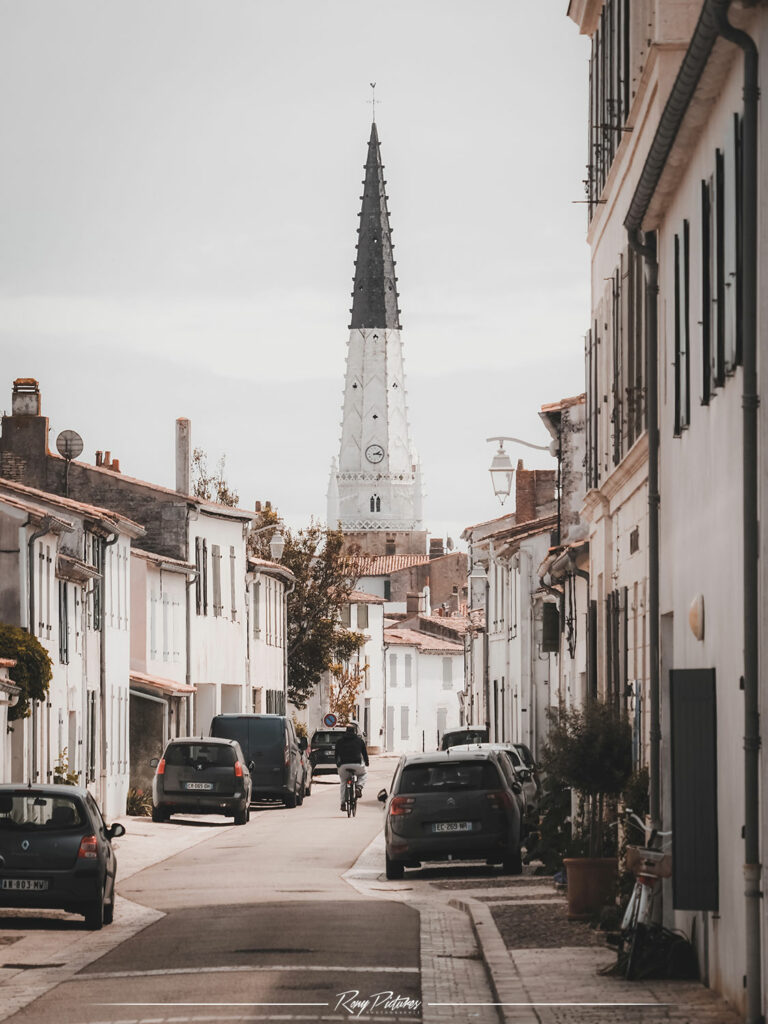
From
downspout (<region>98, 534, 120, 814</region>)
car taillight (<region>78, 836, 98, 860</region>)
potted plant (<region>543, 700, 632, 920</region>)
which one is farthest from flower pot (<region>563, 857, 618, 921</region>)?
downspout (<region>98, 534, 120, 814</region>)

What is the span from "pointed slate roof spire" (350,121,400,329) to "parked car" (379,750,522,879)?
6016 inches

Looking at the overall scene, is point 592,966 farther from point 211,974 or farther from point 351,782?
point 351,782

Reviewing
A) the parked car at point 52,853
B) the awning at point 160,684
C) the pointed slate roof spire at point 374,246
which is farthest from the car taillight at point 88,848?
the pointed slate roof spire at point 374,246

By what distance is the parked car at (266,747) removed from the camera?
147 ft

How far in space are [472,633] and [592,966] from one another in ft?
196

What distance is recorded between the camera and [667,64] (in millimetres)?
16953

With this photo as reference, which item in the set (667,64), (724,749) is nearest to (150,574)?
(667,64)

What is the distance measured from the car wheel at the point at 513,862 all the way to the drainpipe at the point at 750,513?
1409 cm

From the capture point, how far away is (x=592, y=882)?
18359mm

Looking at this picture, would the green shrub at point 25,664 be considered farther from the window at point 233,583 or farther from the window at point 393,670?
the window at point 393,670

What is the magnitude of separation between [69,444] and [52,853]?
33.1m

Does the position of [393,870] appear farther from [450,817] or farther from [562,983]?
[562,983]

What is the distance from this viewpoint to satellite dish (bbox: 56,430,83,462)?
168 ft

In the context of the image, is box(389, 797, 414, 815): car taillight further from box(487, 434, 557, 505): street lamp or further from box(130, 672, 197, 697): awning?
box(130, 672, 197, 697): awning
